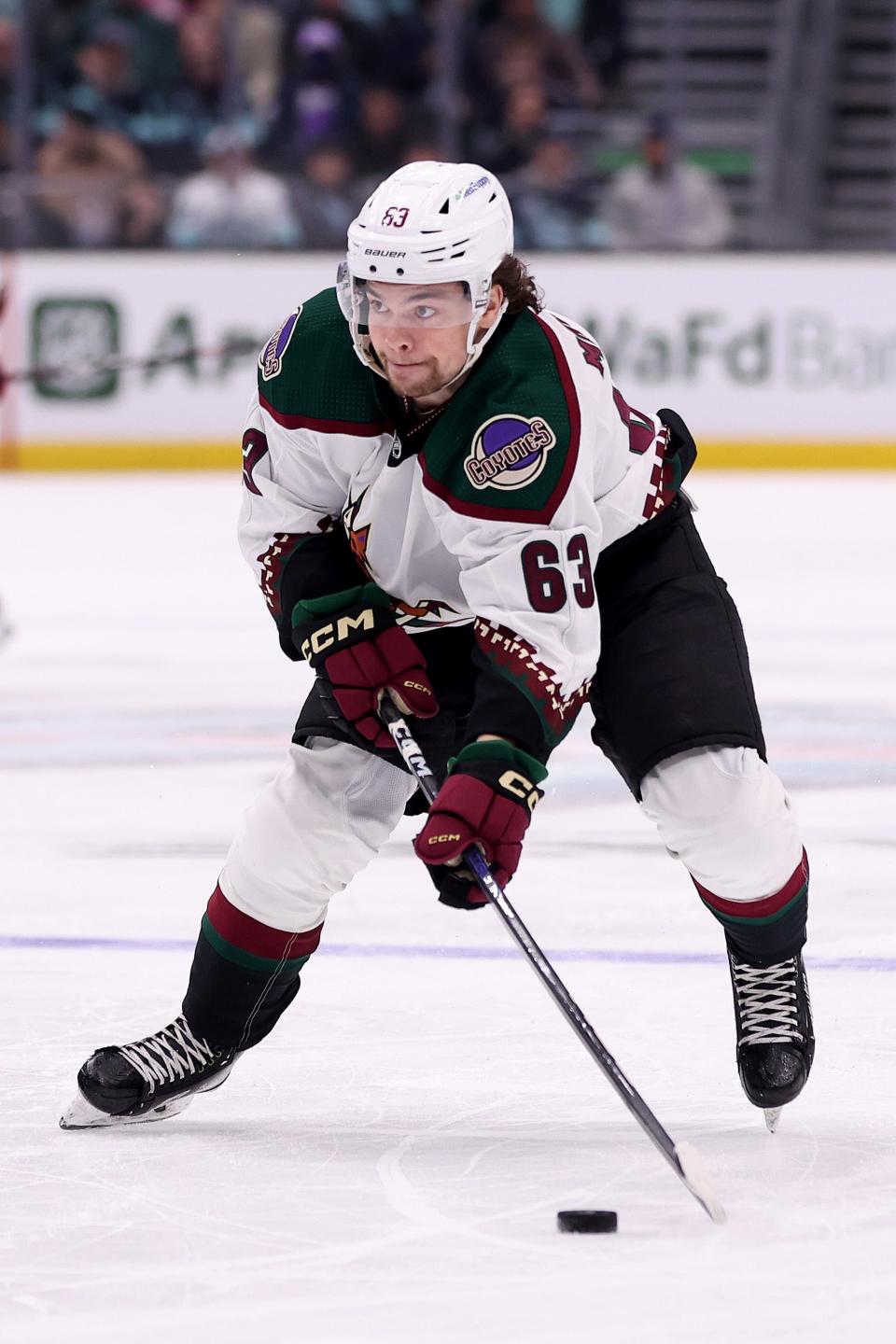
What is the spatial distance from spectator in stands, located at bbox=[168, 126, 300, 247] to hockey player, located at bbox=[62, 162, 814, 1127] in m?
8.09

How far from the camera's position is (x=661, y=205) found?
10.9 metres

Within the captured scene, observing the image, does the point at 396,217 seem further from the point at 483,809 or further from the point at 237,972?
the point at 237,972

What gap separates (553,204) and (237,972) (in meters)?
8.68

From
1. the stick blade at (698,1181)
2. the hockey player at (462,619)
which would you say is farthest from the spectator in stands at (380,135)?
the stick blade at (698,1181)

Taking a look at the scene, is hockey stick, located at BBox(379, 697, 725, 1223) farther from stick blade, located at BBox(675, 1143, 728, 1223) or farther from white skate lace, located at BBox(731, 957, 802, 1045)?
white skate lace, located at BBox(731, 957, 802, 1045)

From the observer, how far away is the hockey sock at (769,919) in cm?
242

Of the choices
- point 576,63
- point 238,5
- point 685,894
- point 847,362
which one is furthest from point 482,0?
point 685,894

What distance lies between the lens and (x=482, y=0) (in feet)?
39.0

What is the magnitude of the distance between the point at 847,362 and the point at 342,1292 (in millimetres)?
9245

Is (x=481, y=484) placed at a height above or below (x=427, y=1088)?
above

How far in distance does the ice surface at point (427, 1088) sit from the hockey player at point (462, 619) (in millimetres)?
150


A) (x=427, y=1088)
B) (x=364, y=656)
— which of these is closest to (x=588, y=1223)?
(x=427, y=1088)

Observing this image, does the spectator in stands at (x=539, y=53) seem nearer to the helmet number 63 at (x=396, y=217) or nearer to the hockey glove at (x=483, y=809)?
the helmet number 63 at (x=396, y=217)

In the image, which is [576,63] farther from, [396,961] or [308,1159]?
[308,1159]
